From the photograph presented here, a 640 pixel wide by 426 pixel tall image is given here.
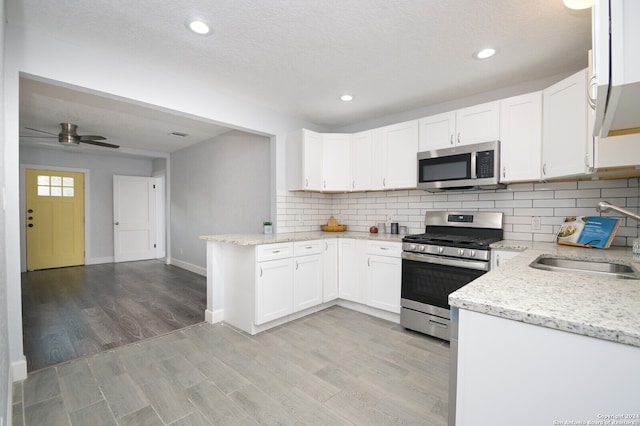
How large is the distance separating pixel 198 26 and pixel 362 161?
223 centimetres

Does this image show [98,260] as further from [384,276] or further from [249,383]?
[384,276]

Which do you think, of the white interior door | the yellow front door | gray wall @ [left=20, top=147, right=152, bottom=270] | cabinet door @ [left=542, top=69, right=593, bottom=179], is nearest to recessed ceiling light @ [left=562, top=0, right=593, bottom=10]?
cabinet door @ [left=542, top=69, right=593, bottom=179]

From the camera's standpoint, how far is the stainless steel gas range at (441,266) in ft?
8.13

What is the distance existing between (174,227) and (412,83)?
5375mm

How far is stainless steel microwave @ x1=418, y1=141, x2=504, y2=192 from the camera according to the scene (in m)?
2.61

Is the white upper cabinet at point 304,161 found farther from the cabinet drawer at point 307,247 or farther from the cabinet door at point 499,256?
the cabinet door at point 499,256

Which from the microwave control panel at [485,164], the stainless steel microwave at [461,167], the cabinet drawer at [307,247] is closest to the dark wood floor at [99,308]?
the cabinet drawer at [307,247]

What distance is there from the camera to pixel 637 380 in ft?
2.11

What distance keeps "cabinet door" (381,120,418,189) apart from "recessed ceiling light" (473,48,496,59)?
2.96 feet

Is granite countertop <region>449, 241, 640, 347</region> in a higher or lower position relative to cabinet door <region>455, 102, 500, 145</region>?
lower

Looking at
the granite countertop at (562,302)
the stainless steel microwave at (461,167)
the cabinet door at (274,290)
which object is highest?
the stainless steel microwave at (461,167)

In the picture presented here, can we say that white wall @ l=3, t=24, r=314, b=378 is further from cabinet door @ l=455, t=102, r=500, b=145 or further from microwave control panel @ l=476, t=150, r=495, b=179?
microwave control panel @ l=476, t=150, r=495, b=179

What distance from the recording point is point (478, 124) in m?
2.73

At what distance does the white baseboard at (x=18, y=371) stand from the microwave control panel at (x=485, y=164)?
385 centimetres
